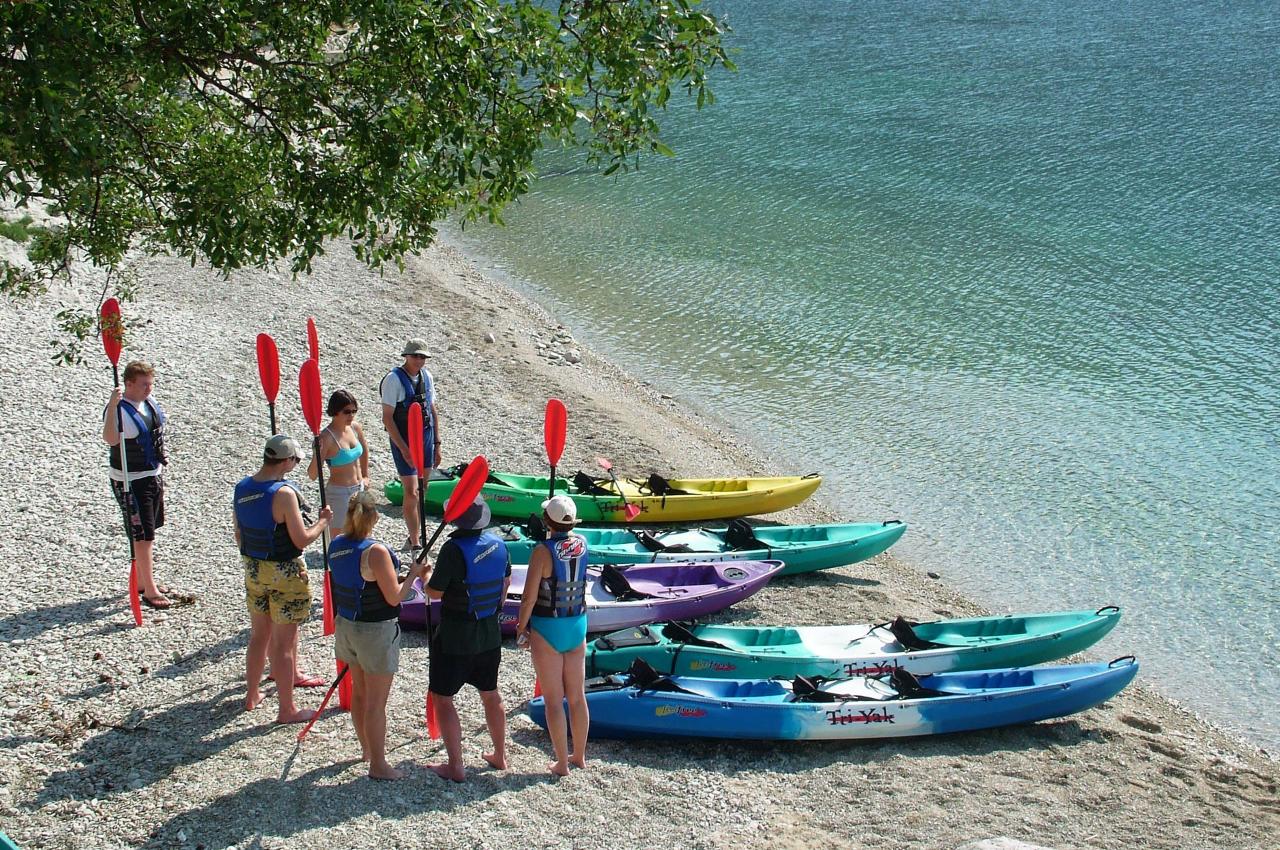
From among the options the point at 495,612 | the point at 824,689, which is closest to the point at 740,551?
the point at 824,689

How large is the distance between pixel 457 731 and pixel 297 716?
0.99 m

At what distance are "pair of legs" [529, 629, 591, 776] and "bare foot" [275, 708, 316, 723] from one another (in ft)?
4.18

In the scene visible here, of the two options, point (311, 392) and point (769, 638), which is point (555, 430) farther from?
point (769, 638)

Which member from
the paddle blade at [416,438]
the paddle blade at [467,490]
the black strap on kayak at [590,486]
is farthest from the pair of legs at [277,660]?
the black strap on kayak at [590,486]

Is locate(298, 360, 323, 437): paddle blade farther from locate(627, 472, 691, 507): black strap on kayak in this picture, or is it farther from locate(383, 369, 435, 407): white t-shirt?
locate(627, 472, 691, 507): black strap on kayak

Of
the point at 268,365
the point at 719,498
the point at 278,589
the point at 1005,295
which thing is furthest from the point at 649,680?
the point at 1005,295

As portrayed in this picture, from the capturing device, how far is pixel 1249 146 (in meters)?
23.0

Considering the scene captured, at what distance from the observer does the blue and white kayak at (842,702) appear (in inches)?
269

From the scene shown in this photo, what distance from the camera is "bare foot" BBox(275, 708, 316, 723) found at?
20.3 feet

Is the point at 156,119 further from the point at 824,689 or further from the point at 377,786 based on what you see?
the point at 824,689

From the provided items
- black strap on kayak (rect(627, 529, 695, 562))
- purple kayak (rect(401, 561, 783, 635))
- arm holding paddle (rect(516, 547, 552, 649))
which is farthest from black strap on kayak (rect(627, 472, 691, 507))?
arm holding paddle (rect(516, 547, 552, 649))

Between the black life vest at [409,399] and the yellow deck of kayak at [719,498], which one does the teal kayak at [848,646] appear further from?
the yellow deck of kayak at [719,498]

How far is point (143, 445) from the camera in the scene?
22.8 ft

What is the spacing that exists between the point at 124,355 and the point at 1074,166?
17.9m
